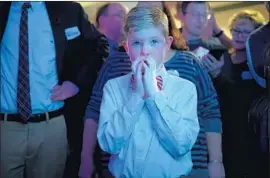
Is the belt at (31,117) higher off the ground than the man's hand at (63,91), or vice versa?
the man's hand at (63,91)

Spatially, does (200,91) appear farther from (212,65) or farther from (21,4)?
(21,4)

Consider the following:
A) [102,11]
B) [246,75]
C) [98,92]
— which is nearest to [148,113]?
[98,92]

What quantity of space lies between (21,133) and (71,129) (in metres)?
0.14

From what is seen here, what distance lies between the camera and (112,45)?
5.03ft

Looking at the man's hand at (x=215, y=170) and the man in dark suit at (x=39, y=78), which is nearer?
the man's hand at (x=215, y=170)

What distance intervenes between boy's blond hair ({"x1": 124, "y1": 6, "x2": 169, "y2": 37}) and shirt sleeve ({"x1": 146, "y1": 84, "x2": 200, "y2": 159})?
15 centimetres

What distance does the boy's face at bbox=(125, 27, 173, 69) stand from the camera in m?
1.10

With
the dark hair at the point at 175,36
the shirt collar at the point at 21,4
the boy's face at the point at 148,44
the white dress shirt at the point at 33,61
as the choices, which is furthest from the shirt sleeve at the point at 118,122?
the shirt collar at the point at 21,4

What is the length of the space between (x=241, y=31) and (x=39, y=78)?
615 millimetres

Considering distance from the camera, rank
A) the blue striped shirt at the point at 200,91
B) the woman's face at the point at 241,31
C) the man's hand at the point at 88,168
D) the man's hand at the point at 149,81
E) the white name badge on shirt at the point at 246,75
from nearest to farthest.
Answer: the man's hand at the point at 149,81 < the blue striped shirt at the point at 200,91 < the man's hand at the point at 88,168 < the white name badge on shirt at the point at 246,75 < the woman's face at the point at 241,31

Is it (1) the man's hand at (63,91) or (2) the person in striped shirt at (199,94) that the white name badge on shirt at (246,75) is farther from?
(1) the man's hand at (63,91)

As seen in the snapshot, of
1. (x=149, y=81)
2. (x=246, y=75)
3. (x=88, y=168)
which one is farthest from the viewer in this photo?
(x=246, y=75)

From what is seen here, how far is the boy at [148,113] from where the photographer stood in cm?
104

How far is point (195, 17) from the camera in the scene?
159 cm
